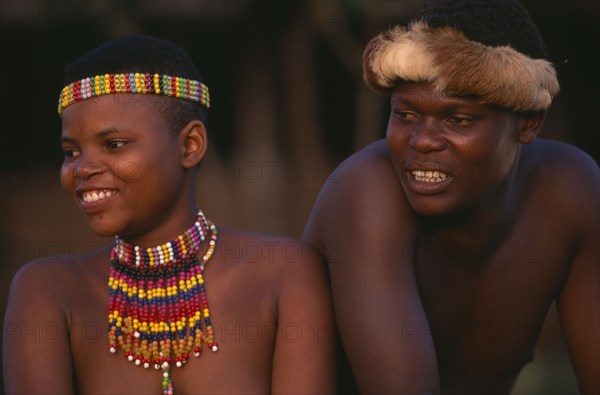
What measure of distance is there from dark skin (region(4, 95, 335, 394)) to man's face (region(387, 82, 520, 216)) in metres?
0.43

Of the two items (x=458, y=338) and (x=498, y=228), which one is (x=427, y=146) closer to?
(x=498, y=228)

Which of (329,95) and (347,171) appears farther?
(329,95)

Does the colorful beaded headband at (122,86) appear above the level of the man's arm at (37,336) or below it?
above

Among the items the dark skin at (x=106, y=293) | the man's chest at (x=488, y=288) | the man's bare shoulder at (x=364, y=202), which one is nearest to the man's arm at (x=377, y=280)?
the man's bare shoulder at (x=364, y=202)

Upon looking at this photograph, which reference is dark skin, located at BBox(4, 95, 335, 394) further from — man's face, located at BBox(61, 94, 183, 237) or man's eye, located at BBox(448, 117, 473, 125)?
man's eye, located at BBox(448, 117, 473, 125)

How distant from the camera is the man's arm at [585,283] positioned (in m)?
3.77

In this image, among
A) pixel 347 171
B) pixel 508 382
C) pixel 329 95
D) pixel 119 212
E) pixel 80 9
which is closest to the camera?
pixel 119 212

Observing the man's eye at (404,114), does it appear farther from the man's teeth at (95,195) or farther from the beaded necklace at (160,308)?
the man's teeth at (95,195)

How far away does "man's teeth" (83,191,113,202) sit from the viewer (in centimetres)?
324

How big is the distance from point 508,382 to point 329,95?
262 cm

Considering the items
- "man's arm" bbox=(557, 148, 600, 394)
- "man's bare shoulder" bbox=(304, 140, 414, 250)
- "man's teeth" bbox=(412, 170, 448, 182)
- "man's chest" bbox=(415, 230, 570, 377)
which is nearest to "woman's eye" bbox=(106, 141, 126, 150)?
"man's bare shoulder" bbox=(304, 140, 414, 250)

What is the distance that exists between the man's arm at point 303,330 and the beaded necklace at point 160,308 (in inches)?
8.2

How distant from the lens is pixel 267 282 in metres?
3.38

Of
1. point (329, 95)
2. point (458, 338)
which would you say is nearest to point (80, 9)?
point (329, 95)
